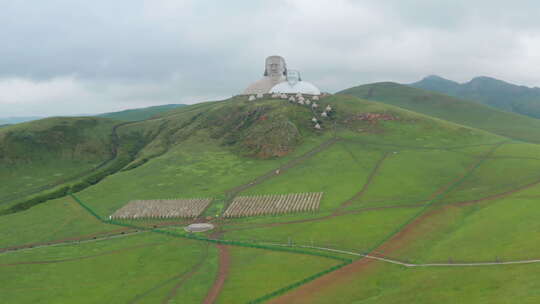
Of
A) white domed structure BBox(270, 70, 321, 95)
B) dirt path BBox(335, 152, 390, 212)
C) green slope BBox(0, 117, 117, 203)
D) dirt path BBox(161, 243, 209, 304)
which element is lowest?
dirt path BBox(161, 243, 209, 304)

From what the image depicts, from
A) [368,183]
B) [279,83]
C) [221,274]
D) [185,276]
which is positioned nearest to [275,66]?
[279,83]

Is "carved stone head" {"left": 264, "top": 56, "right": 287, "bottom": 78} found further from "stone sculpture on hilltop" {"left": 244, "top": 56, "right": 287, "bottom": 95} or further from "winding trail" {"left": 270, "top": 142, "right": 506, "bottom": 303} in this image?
"winding trail" {"left": 270, "top": 142, "right": 506, "bottom": 303}

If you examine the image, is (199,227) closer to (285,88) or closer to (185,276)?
(185,276)

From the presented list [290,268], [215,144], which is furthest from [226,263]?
[215,144]

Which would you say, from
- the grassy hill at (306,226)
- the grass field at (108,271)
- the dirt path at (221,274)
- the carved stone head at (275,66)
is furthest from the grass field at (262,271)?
the carved stone head at (275,66)

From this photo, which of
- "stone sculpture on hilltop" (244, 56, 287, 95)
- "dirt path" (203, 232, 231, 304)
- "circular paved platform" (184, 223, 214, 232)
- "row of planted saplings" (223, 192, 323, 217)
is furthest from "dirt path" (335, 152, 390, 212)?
"stone sculpture on hilltop" (244, 56, 287, 95)

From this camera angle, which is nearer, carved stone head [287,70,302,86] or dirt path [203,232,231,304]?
dirt path [203,232,231,304]
